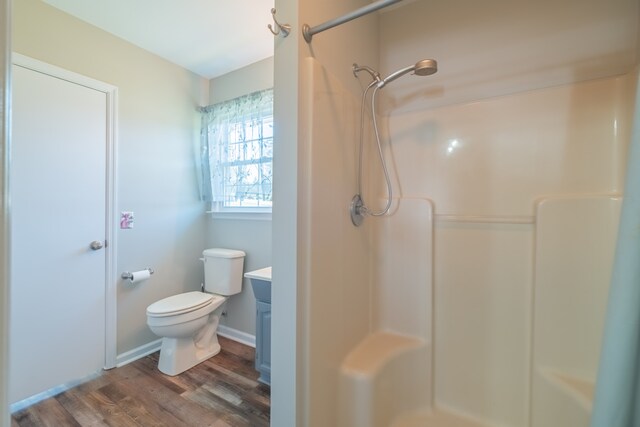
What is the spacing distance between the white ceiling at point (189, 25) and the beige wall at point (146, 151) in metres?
0.13

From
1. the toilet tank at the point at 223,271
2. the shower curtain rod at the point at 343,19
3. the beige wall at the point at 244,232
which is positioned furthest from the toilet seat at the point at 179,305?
the shower curtain rod at the point at 343,19

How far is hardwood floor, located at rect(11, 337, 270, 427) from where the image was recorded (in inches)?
64.5

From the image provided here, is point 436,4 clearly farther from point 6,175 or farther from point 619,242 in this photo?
point 6,175

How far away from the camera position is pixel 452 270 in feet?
5.25

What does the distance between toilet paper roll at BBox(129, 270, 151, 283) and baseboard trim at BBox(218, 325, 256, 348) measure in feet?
2.81

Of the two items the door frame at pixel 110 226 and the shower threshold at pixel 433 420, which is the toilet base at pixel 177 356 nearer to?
the door frame at pixel 110 226

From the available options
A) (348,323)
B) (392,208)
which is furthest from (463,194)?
(348,323)

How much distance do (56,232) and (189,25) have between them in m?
1.67

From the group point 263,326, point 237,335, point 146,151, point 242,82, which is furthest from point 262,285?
point 242,82

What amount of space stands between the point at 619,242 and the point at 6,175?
49.3 inches

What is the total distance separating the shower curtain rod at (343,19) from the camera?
3.55 ft

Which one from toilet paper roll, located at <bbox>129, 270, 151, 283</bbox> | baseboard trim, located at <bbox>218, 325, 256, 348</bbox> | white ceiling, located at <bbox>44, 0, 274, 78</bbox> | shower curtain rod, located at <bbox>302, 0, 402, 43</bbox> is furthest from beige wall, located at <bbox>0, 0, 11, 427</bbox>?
baseboard trim, located at <bbox>218, 325, 256, 348</bbox>

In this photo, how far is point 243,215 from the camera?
8.43 feet

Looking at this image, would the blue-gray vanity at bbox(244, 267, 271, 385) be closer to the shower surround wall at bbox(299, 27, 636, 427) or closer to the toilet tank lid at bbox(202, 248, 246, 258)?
the toilet tank lid at bbox(202, 248, 246, 258)
